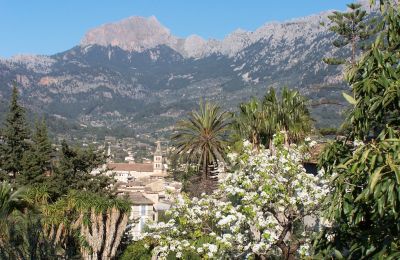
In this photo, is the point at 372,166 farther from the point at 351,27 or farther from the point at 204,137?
the point at 351,27

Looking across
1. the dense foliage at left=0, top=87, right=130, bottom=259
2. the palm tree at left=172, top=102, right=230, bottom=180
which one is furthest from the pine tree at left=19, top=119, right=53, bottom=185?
the palm tree at left=172, top=102, right=230, bottom=180

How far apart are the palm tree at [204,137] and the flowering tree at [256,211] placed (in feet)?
45.9

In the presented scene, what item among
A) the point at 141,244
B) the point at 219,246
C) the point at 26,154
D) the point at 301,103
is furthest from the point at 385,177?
the point at 26,154

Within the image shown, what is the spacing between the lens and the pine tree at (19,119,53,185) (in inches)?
1594

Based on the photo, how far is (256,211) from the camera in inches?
458

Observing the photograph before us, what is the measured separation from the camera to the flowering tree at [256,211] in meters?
11.5

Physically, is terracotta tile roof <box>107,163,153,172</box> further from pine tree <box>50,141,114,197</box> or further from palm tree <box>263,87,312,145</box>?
palm tree <box>263,87,312,145</box>

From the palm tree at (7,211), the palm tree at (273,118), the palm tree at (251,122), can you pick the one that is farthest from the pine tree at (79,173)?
the palm tree at (7,211)

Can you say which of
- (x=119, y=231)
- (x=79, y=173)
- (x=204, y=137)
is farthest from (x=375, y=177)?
(x=79, y=173)

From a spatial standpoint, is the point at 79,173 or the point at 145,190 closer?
the point at 79,173

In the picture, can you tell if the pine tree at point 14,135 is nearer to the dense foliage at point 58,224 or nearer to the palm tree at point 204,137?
the dense foliage at point 58,224

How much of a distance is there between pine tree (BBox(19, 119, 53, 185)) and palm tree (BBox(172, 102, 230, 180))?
1623cm

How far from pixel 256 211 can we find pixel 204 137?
16.8m

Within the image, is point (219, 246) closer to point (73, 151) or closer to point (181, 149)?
point (181, 149)
